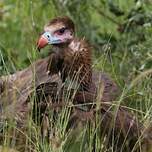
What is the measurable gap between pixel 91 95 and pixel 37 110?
1.42 ft

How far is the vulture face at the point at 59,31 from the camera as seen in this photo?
678 cm

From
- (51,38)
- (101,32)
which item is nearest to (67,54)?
(51,38)

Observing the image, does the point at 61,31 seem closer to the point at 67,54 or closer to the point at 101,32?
the point at 67,54

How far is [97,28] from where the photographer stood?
8.98 meters

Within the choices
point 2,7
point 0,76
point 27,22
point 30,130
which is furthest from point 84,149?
point 2,7

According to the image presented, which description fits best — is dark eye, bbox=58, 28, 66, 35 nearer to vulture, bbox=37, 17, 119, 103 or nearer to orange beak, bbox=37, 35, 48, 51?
vulture, bbox=37, 17, 119, 103

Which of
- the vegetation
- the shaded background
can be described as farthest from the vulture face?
the shaded background

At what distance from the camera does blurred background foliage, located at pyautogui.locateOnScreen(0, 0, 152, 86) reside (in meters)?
7.93

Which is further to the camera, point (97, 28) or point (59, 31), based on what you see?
point (97, 28)

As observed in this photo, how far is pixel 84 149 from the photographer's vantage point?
5.87 m

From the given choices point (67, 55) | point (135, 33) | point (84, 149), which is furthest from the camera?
point (135, 33)

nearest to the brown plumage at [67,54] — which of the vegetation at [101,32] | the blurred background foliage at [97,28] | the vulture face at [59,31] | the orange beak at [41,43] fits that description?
the vulture face at [59,31]

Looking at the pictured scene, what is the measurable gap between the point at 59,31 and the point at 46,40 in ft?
0.49

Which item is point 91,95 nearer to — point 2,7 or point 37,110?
point 37,110
